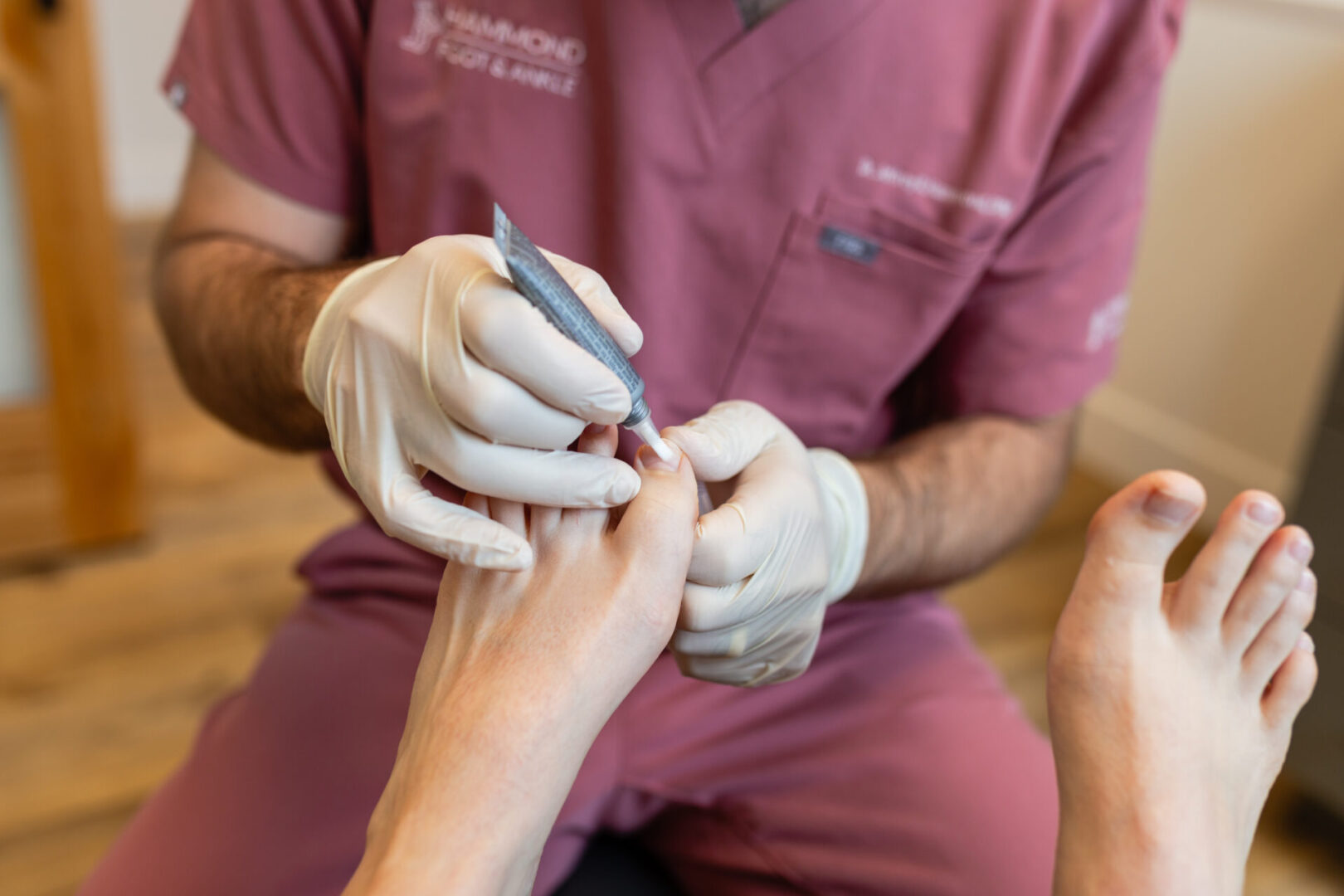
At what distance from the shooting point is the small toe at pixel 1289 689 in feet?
2.58

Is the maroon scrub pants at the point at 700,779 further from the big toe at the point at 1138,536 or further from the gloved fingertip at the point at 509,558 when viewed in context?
the gloved fingertip at the point at 509,558

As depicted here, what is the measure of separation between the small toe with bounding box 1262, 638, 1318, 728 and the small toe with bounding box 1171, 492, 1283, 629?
0.06 m

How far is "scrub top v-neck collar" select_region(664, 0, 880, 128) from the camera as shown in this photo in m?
0.79

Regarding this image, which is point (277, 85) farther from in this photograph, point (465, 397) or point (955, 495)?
point (955, 495)

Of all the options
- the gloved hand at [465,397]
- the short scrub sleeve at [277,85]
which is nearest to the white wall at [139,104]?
the short scrub sleeve at [277,85]

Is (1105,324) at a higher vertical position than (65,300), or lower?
higher

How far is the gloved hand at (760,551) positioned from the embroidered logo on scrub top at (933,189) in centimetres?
22

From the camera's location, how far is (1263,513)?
2.47 feet

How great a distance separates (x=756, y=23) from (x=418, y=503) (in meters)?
0.43

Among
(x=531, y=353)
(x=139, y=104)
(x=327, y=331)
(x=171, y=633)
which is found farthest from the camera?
(x=139, y=104)

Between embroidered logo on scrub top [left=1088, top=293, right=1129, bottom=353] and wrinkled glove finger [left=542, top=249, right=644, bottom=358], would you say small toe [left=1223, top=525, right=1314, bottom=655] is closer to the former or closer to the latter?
embroidered logo on scrub top [left=1088, top=293, right=1129, bottom=353]

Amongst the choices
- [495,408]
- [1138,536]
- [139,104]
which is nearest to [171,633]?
[495,408]

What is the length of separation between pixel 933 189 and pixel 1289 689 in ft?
1.41

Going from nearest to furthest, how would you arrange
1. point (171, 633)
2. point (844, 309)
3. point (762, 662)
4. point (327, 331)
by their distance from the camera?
1. point (327, 331)
2. point (762, 662)
3. point (844, 309)
4. point (171, 633)
